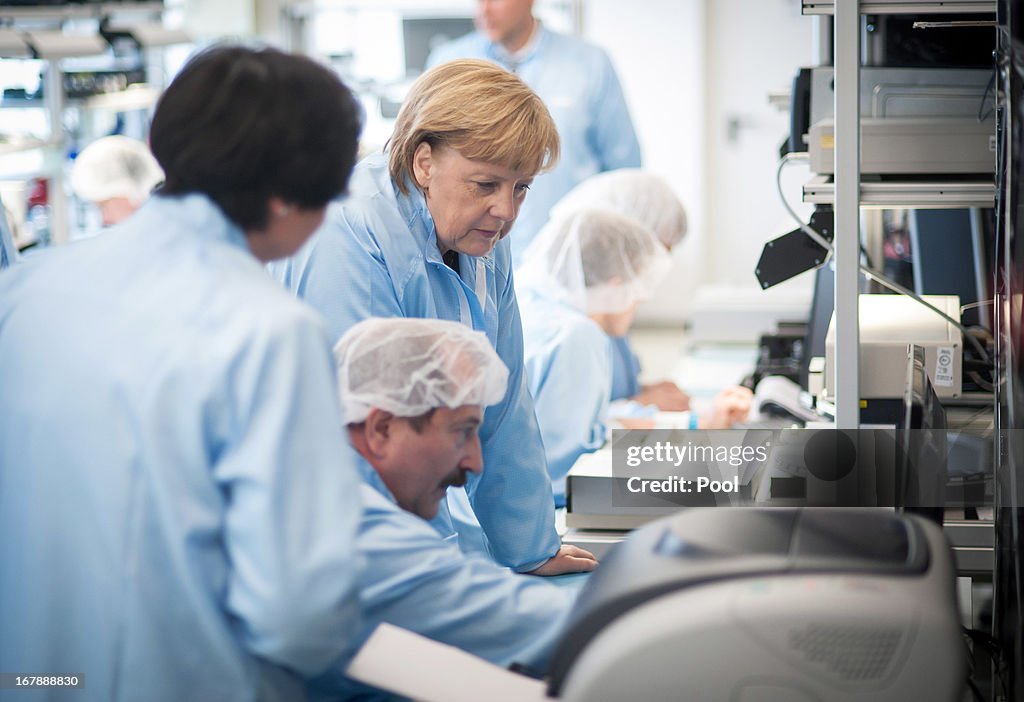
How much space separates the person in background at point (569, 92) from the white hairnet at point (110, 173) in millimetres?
1321

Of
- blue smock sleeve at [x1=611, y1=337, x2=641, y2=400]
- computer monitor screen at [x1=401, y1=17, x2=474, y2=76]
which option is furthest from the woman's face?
computer monitor screen at [x1=401, y1=17, x2=474, y2=76]

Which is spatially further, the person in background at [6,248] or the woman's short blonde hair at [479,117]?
the person in background at [6,248]

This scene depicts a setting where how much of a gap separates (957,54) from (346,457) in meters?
1.81

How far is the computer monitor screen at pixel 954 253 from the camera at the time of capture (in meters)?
2.66

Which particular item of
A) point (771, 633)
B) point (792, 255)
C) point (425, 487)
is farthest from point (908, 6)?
point (771, 633)

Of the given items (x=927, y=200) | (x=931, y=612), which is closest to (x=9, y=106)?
(x=927, y=200)

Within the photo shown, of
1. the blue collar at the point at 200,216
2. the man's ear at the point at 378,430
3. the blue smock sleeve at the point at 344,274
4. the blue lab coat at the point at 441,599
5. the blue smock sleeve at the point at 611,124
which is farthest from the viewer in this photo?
the blue smock sleeve at the point at 611,124

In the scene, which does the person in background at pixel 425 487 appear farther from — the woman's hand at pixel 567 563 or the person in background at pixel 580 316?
the person in background at pixel 580 316

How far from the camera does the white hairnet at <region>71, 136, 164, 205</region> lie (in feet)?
15.4

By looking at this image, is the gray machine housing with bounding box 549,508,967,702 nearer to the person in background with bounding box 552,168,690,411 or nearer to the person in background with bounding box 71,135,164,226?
the person in background with bounding box 552,168,690,411

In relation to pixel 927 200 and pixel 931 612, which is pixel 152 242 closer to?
pixel 931 612

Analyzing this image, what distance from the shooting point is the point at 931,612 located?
3.55 feet

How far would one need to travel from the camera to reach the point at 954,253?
2.73 m

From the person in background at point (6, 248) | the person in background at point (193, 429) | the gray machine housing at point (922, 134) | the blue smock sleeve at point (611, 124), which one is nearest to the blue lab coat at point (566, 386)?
the gray machine housing at point (922, 134)
